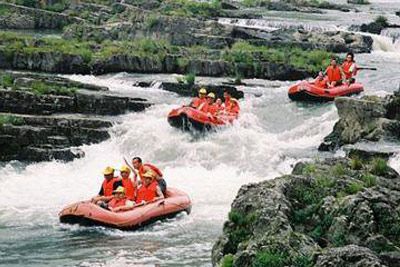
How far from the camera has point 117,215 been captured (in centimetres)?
1741

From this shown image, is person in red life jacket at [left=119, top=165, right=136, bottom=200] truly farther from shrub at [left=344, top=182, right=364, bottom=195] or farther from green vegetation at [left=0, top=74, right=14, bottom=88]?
green vegetation at [left=0, top=74, right=14, bottom=88]

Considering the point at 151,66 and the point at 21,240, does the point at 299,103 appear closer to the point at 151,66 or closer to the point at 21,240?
the point at 151,66

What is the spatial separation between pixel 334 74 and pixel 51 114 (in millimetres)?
10909

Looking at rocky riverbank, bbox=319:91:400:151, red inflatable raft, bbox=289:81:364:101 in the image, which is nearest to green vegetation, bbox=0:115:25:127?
rocky riverbank, bbox=319:91:400:151

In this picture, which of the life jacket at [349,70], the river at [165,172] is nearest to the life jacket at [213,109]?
the river at [165,172]

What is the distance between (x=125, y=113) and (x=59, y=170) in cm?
499

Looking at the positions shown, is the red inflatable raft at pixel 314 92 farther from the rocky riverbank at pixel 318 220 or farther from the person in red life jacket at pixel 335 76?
the rocky riverbank at pixel 318 220

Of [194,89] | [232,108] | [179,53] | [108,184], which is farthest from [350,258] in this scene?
[179,53]

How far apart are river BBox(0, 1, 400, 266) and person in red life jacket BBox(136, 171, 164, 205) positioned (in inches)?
33.0

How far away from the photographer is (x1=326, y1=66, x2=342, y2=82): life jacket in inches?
1178

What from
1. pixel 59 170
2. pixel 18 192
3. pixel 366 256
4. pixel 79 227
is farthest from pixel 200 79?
pixel 366 256

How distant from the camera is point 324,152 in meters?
23.3

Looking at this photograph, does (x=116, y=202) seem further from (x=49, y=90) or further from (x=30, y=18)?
(x=30, y=18)

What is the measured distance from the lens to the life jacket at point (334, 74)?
29.9 metres
